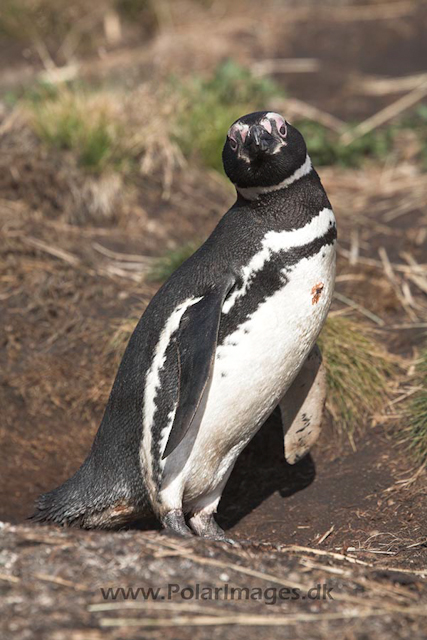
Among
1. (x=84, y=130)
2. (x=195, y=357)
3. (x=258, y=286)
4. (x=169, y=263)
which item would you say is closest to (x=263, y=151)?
(x=258, y=286)

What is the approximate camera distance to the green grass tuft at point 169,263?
18.1ft

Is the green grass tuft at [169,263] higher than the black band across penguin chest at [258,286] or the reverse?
the reverse

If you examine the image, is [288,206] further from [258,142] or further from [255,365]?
[255,365]

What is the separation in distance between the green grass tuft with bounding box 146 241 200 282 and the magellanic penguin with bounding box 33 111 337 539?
1.80m

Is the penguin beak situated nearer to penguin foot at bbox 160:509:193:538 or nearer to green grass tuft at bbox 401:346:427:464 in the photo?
penguin foot at bbox 160:509:193:538

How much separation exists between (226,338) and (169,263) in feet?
7.28

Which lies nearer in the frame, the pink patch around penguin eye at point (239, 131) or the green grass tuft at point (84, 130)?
the pink patch around penguin eye at point (239, 131)

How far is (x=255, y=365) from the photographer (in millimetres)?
3445

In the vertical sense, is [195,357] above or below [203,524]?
above

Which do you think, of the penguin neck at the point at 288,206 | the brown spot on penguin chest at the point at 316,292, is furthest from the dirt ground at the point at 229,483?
the penguin neck at the point at 288,206

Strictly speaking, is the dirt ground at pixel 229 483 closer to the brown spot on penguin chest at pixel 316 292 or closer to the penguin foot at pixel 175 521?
the penguin foot at pixel 175 521

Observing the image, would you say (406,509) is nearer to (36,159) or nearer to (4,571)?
(4,571)

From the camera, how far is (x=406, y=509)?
13.0 feet

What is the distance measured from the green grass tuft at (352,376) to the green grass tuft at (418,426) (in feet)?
0.69
